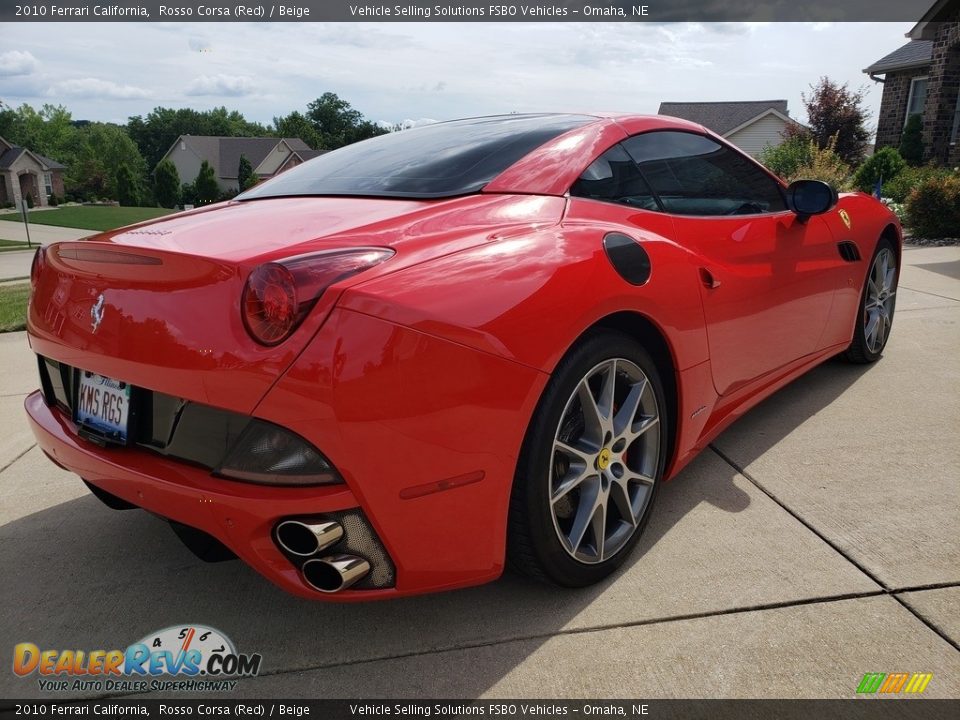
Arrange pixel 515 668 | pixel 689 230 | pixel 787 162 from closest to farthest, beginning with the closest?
pixel 515 668 < pixel 689 230 < pixel 787 162

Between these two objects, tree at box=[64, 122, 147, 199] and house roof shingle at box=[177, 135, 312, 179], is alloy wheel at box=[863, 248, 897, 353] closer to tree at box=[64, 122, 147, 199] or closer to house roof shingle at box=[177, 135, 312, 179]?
house roof shingle at box=[177, 135, 312, 179]

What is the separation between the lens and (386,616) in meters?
2.20

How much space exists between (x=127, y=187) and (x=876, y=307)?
68.1m

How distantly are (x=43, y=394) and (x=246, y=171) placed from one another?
236ft

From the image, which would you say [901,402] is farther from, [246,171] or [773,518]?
[246,171]

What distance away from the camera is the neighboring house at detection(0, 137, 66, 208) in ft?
204

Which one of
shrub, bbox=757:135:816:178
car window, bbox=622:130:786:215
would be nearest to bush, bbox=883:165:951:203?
shrub, bbox=757:135:816:178

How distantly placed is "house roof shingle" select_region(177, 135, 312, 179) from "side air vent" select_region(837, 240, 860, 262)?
76.3 m

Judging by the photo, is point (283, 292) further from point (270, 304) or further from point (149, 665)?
point (149, 665)

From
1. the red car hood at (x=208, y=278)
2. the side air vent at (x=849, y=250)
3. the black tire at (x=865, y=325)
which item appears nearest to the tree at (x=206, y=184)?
the black tire at (x=865, y=325)

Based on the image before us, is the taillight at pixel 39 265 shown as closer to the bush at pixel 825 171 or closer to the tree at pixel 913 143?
the bush at pixel 825 171

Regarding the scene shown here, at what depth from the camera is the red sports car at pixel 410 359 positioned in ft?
5.55

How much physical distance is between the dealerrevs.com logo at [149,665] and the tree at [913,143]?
2244 cm

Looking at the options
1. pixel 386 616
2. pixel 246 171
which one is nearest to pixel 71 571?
pixel 386 616
